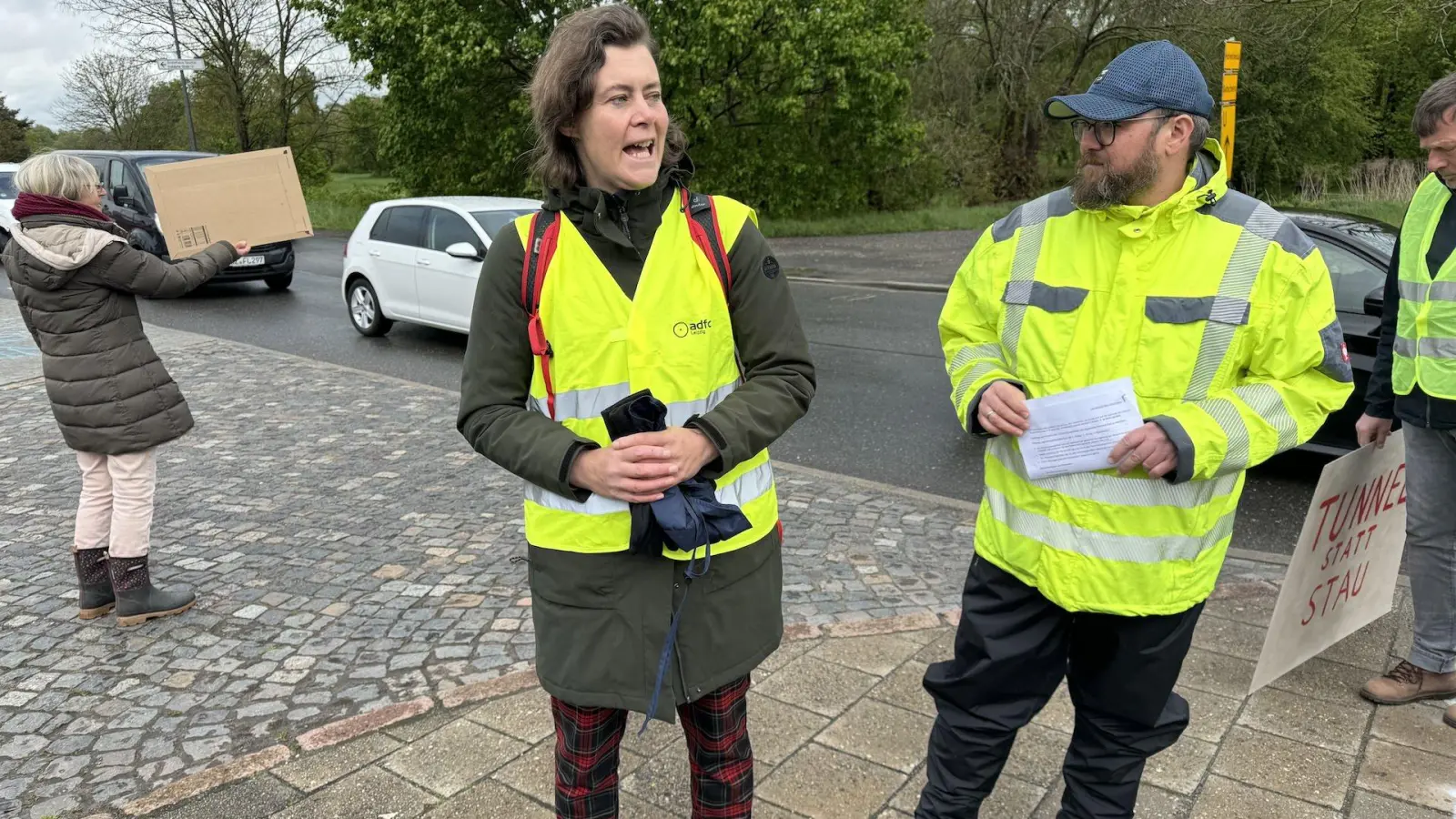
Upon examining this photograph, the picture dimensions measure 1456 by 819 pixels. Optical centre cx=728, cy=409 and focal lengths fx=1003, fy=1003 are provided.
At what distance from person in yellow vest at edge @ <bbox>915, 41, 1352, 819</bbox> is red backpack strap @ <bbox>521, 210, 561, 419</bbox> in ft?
3.25

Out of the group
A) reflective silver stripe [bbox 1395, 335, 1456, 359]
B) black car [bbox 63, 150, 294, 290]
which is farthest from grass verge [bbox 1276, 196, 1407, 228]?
black car [bbox 63, 150, 294, 290]

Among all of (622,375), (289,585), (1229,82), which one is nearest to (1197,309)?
(622,375)

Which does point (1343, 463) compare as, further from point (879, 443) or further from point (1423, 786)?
point (879, 443)

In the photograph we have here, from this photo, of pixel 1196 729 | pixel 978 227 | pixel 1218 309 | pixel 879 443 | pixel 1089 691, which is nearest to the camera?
pixel 1218 309

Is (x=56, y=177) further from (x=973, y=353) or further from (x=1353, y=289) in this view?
(x=1353, y=289)

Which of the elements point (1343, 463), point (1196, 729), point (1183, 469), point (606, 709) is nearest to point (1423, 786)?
point (1196, 729)

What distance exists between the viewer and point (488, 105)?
74.2 feet

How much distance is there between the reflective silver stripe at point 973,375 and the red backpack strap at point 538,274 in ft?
3.18

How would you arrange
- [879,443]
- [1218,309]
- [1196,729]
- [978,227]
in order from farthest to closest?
1. [978,227]
2. [879,443]
3. [1196,729]
4. [1218,309]

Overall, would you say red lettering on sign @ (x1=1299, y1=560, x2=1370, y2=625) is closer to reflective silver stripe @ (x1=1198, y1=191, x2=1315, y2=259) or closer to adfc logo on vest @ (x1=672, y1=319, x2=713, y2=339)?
reflective silver stripe @ (x1=1198, y1=191, x2=1315, y2=259)

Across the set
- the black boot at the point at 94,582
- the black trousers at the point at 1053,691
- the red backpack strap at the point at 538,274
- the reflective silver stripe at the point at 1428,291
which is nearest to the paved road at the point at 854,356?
the reflective silver stripe at the point at 1428,291

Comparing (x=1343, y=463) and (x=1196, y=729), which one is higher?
(x=1343, y=463)

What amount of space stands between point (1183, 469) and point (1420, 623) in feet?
6.32

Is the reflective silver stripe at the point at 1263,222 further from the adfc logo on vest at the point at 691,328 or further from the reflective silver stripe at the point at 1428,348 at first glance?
the reflective silver stripe at the point at 1428,348
